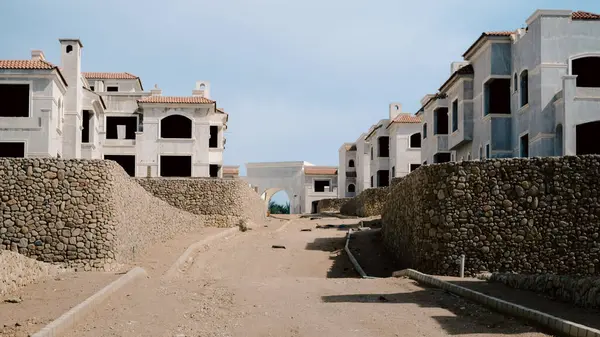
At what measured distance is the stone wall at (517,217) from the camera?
19.2 meters

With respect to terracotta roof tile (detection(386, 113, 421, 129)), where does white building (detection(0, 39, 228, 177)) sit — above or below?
below

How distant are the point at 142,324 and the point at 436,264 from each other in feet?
34.6

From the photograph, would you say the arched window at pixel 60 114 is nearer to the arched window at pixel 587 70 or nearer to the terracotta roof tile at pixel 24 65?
the terracotta roof tile at pixel 24 65

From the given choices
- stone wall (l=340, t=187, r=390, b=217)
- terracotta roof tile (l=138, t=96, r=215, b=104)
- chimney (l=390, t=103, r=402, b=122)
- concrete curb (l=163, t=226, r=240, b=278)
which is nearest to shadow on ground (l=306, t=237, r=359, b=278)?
concrete curb (l=163, t=226, r=240, b=278)

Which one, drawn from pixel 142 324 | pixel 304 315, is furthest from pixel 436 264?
pixel 142 324

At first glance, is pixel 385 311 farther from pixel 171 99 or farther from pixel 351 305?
pixel 171 99

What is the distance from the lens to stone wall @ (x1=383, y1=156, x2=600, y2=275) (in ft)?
63.0

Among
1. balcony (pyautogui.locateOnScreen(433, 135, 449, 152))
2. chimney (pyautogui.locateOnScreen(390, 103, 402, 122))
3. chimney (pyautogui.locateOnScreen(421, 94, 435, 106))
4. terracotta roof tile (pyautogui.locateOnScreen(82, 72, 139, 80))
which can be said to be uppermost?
terracotta roof tile (pyautogui.locateOnScreen(82, 72, 139, 80))

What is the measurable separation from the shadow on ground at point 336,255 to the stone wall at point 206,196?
6.75 metres

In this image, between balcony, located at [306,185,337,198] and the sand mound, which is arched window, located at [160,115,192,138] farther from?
balcony, located at [306,185,337,198]

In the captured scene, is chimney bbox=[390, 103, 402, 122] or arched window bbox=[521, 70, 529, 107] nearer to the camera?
arched window bbox=[521, 70, 529, 107]

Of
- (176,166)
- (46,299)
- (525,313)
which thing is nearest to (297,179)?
(176,166)

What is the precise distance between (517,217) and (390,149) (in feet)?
122

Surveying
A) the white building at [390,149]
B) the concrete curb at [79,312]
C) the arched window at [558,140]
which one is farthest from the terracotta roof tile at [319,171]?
the concrete curb at [79,312]
